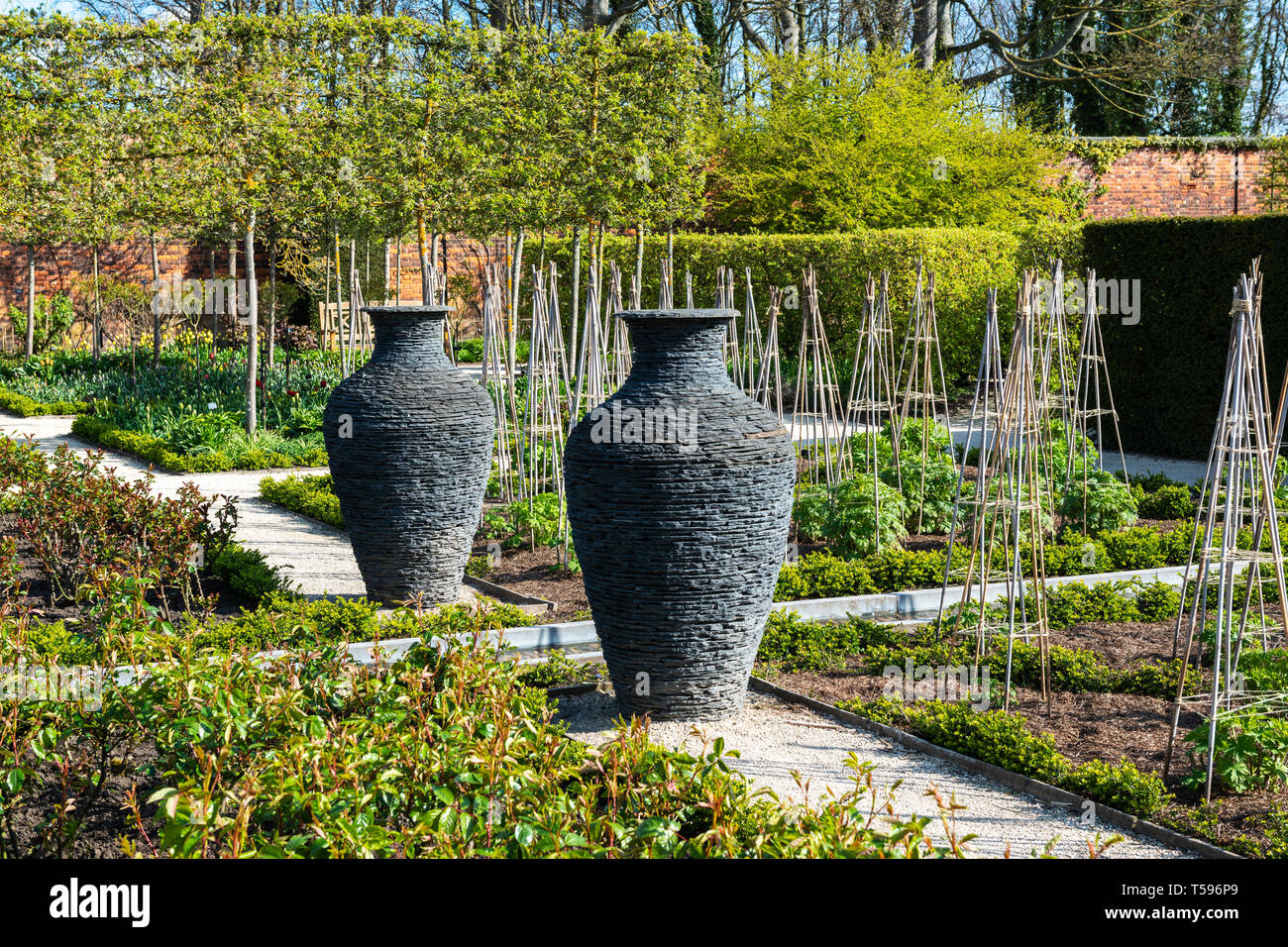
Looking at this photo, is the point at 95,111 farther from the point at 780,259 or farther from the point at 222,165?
the point at 780,259

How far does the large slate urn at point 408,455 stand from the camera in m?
6.14

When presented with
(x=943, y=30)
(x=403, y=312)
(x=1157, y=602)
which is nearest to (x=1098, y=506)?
(x=1157, y=602)

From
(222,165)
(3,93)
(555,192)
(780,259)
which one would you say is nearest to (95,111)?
(3,93)

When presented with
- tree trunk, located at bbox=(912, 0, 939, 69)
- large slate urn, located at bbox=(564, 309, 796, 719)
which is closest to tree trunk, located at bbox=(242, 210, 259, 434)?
large slate urn, located at bbox=(564, 309, 796, 719)

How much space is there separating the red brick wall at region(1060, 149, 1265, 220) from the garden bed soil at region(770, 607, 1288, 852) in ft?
54.0

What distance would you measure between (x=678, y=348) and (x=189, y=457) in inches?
300

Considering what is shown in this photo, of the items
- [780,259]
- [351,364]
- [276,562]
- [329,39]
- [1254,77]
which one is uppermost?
[1254,77]

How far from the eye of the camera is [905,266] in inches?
567

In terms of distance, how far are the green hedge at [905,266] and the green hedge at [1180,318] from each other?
2937 millimetres

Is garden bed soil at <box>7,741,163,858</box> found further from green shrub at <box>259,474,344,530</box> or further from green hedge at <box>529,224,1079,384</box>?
green hedge at <box>529,224,1079,384</box>

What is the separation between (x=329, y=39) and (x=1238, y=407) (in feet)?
38.0

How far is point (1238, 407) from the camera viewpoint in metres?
4.30

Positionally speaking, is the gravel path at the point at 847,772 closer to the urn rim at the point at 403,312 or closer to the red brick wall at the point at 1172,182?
the urn rim at the point at 403,312

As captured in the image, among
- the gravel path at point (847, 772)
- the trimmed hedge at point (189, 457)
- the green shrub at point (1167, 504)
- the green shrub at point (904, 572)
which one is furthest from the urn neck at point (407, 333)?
the trimmed hedge at point (189, 457)
